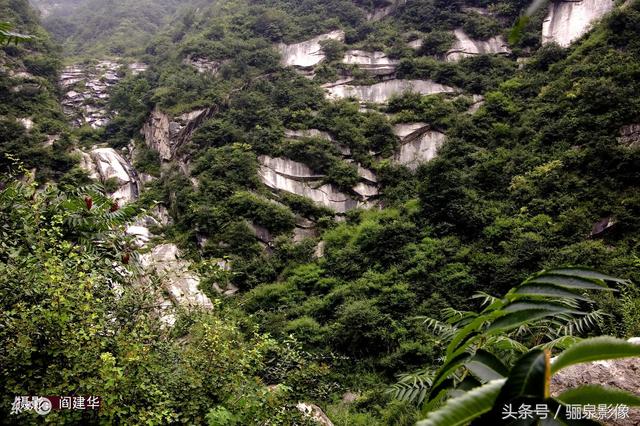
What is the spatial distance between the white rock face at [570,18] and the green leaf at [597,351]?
22294 millimetres

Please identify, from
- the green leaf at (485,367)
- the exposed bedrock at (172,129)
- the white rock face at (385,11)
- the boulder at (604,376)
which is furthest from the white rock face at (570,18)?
A: the green leaf at (485,367)

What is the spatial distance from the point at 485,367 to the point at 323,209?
1637 cm

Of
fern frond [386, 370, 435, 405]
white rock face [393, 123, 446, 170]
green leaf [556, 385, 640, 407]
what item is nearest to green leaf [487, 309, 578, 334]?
green leaf [556, 385, 640, 407]

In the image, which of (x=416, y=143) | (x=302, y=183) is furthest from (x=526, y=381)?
(x=416, y=143)

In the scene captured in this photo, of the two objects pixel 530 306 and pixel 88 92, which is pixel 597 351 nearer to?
pixel 530 306

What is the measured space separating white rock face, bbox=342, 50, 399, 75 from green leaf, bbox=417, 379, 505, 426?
23.4 meters

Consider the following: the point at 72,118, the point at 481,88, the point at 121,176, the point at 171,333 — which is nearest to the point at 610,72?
the point at 481,88

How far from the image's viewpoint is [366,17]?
88.8 feet

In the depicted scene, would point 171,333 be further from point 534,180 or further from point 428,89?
point 428,89

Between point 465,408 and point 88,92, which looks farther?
Answer: point 88,92

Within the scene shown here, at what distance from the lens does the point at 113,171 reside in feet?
64.1

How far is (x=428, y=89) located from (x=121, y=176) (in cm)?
1553

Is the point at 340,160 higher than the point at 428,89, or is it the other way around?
the point at 428,89

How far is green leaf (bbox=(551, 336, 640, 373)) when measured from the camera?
0.55 metres
